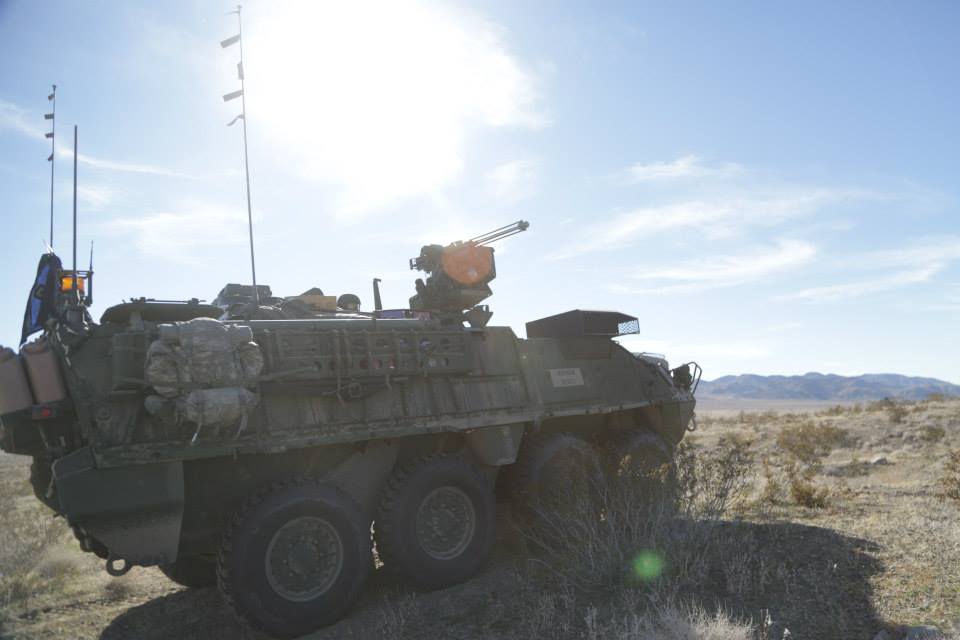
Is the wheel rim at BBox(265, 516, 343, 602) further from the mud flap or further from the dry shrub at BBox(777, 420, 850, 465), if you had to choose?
the dry shrub at BBox(777, 420, 850, 465)

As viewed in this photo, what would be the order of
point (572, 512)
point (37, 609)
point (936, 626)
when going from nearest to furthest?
1. point (936, 626)
2. point (37, 609)
3. point (572, 512)

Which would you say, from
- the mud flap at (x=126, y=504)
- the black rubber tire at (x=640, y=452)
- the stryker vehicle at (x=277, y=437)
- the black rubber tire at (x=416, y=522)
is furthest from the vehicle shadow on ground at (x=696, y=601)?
the black rubber tire at (x=640, y=452)

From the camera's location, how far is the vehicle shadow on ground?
531 cm

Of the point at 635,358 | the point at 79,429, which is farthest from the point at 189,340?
the point at 635,358

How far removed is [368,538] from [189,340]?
7.52 ft

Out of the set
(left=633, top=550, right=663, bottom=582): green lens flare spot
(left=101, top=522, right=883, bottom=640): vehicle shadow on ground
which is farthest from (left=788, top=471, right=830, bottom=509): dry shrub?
(left=633, top=550, right=663, bottom=582): green lens flare spot

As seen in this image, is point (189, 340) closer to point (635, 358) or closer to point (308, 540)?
point (308, 540)

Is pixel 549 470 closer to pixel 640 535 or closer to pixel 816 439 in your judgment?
pixel 640 535

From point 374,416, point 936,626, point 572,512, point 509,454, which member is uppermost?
point 374,416

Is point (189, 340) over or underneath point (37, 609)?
over

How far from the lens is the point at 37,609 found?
6.92 meters

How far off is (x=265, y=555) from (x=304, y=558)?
334 millimetres

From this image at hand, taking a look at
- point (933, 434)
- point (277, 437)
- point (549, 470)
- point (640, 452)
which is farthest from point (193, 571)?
point (933, 434)

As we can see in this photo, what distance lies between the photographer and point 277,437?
5848mm
